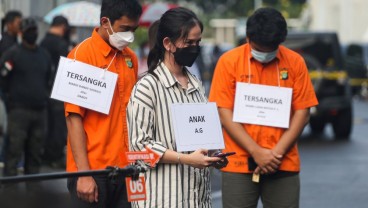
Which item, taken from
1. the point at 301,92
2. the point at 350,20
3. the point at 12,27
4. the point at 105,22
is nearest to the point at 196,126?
the point at 105,22

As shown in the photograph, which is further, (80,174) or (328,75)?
(328,75)

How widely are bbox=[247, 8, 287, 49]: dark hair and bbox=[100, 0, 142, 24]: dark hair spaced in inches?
41.6

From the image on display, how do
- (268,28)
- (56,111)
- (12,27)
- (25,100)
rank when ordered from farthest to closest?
(56,111)
(12,27)
(25,100)
(268,28)

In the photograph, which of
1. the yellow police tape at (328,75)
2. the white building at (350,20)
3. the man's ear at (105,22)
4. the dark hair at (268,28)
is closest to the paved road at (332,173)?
the yellow police tape at (328,75)

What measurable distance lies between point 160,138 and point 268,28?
4.91 ft

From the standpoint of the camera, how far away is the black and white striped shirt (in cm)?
536

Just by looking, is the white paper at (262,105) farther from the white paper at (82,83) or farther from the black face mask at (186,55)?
the black face mask at (186,55)

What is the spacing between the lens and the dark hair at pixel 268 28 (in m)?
6.61

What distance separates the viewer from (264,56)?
6742 millimetres

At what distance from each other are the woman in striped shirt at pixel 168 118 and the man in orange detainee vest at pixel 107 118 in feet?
1.15

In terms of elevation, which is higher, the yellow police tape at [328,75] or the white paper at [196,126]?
the yellow police tape at [328,75]

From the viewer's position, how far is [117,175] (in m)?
5.00

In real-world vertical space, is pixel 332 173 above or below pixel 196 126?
below

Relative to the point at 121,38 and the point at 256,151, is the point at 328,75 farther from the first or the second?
the point at 121,38
